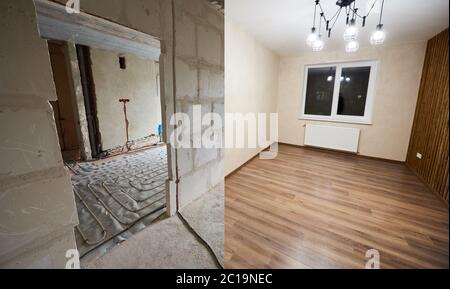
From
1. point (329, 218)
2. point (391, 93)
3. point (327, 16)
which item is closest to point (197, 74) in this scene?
point (327, 16)

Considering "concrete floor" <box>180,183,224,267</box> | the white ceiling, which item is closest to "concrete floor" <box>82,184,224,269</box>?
"concrete floor" <box>180,183,224,267</box>

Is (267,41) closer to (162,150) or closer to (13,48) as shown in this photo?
(162,150)

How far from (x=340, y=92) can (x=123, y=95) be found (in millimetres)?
4783

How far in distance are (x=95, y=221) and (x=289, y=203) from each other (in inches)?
80.5

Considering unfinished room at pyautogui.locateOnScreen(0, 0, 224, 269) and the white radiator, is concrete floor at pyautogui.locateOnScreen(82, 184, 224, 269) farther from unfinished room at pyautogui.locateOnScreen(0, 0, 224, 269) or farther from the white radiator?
the white radiator

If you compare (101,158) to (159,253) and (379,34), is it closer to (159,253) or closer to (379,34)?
(159,253)

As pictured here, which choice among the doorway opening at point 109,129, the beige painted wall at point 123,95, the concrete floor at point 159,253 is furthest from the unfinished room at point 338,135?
the beige painted wall at point 123,95

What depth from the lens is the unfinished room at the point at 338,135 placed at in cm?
169

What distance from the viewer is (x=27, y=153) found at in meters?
0.95

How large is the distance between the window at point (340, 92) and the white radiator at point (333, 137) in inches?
8.8

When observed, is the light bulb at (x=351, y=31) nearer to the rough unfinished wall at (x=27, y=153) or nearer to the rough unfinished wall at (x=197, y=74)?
the rough unfinished wall at (x=197, y=74)

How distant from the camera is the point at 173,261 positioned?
1409 millimetres
